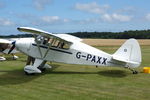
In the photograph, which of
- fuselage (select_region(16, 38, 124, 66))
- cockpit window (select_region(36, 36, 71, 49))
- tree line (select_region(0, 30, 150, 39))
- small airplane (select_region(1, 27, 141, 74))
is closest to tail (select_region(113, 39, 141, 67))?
small airplane (select_region(1, 27, 141, 74))

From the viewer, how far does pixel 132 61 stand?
441 inches

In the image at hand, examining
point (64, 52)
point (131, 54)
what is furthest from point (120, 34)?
point (131, 54)

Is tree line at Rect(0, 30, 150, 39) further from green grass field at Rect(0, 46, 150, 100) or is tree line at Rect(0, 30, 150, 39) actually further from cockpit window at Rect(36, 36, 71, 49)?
green grass field at Rect(0, 46, 150, 100)

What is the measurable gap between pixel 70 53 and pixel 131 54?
105 inches

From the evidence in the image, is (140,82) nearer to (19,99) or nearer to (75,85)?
(75,85)

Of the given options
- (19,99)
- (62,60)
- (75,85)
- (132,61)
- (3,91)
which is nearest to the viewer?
(19,99)

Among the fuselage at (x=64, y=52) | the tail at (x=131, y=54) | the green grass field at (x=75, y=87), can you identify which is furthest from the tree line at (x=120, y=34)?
the green grass field at (x=75, y=87)

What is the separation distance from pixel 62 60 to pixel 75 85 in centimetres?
280

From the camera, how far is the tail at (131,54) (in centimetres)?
1116

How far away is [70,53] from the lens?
11.8 metres

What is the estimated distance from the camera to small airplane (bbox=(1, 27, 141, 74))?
11.2 m

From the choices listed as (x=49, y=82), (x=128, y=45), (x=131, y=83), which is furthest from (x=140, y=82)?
(x=49, y=82)

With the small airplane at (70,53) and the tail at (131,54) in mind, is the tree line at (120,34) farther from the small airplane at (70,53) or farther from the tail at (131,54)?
the tail at (131,54)

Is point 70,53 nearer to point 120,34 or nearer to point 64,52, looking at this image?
point 64,52
